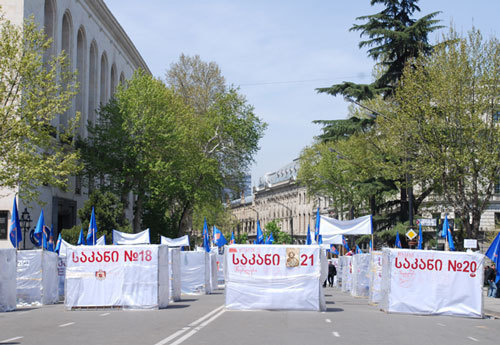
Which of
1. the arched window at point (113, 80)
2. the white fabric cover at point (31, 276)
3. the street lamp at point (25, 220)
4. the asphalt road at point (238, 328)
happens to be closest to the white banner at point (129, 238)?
the street lamp at point (25, 220)

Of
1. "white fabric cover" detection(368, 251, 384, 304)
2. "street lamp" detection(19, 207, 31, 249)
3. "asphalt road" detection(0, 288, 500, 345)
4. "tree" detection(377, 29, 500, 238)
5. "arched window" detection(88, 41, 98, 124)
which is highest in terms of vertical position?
"arched window" detection(88, 41, 98, 124)

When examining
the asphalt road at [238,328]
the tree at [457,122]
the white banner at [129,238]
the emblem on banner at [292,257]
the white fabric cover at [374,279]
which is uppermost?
the tree at [457,122]

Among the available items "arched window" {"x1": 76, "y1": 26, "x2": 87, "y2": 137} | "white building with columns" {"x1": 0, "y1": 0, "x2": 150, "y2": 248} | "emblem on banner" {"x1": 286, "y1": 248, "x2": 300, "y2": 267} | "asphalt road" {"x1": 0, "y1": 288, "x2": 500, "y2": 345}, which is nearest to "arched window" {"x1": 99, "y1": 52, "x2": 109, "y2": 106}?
"white building with columns" {"x1": 0, "y1": 0, "x2": 150, "y2": 248}

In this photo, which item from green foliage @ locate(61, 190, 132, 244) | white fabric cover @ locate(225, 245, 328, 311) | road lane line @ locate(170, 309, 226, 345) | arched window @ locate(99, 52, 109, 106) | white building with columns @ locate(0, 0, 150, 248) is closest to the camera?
road lane line @ locate(170, 309, 226, 345)

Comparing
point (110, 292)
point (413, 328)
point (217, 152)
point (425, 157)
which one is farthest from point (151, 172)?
point (413, 328)

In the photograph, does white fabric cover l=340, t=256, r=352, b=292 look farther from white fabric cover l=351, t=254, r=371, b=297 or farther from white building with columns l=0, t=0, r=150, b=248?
white building with columns l=0, t=0, r=150, b=248

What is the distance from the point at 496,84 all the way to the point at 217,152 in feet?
95.6

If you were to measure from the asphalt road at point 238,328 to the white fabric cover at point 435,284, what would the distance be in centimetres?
61

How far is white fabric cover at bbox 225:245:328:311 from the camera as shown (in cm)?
2380

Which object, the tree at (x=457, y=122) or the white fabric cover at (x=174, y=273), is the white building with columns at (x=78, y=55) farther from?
the tree at (x=457, y=122)

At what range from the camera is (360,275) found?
34781mm

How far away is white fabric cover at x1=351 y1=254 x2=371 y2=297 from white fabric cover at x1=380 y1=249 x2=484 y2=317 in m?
9.48

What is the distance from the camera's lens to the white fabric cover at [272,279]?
23.8m

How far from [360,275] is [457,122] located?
29.8 feet
